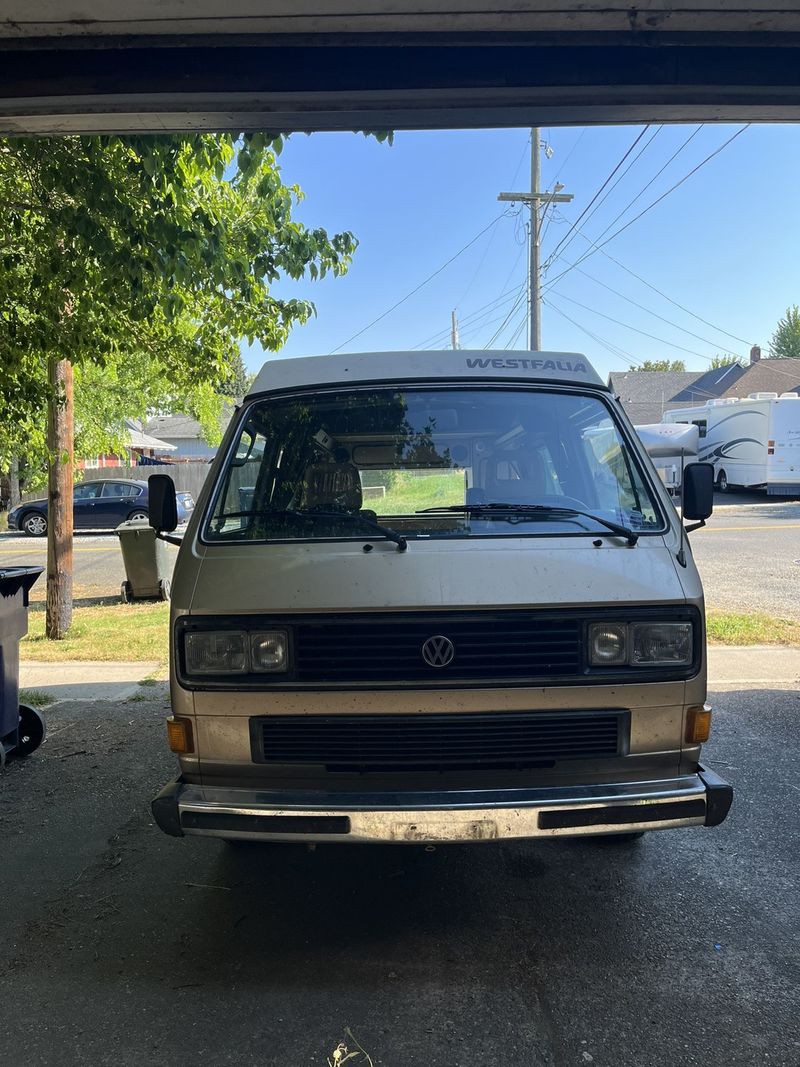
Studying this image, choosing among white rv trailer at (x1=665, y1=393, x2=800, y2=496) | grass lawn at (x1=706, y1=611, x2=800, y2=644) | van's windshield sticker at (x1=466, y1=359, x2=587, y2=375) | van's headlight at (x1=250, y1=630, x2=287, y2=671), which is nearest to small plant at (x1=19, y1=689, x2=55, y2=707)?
van's headlight at (x1=250, y1=630, x2=287, y2=671)

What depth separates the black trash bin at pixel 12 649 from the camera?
14.9ft

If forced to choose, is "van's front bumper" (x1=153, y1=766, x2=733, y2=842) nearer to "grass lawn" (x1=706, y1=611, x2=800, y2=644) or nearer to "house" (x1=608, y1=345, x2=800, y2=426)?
"grass lawn" (x1=706, y1=611, x2=800, y2=644)

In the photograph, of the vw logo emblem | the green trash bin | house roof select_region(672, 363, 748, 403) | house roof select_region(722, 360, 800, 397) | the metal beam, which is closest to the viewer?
the vw logo emblem

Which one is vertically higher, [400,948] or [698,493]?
[698,493]

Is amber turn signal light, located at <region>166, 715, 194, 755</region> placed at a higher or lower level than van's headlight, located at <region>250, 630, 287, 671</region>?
lower

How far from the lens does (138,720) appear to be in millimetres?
5750

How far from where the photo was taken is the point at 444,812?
2512mm

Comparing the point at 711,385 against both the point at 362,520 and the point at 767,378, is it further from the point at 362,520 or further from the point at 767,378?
the point at 362,520

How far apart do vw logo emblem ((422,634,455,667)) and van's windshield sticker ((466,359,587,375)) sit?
59.1 inches

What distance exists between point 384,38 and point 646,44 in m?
1.21

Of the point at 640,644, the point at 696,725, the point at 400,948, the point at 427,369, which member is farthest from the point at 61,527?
the point at 696,725

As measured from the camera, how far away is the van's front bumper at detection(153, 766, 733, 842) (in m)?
2.52

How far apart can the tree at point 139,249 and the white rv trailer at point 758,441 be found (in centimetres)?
1939

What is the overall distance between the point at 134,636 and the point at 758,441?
813 inches
